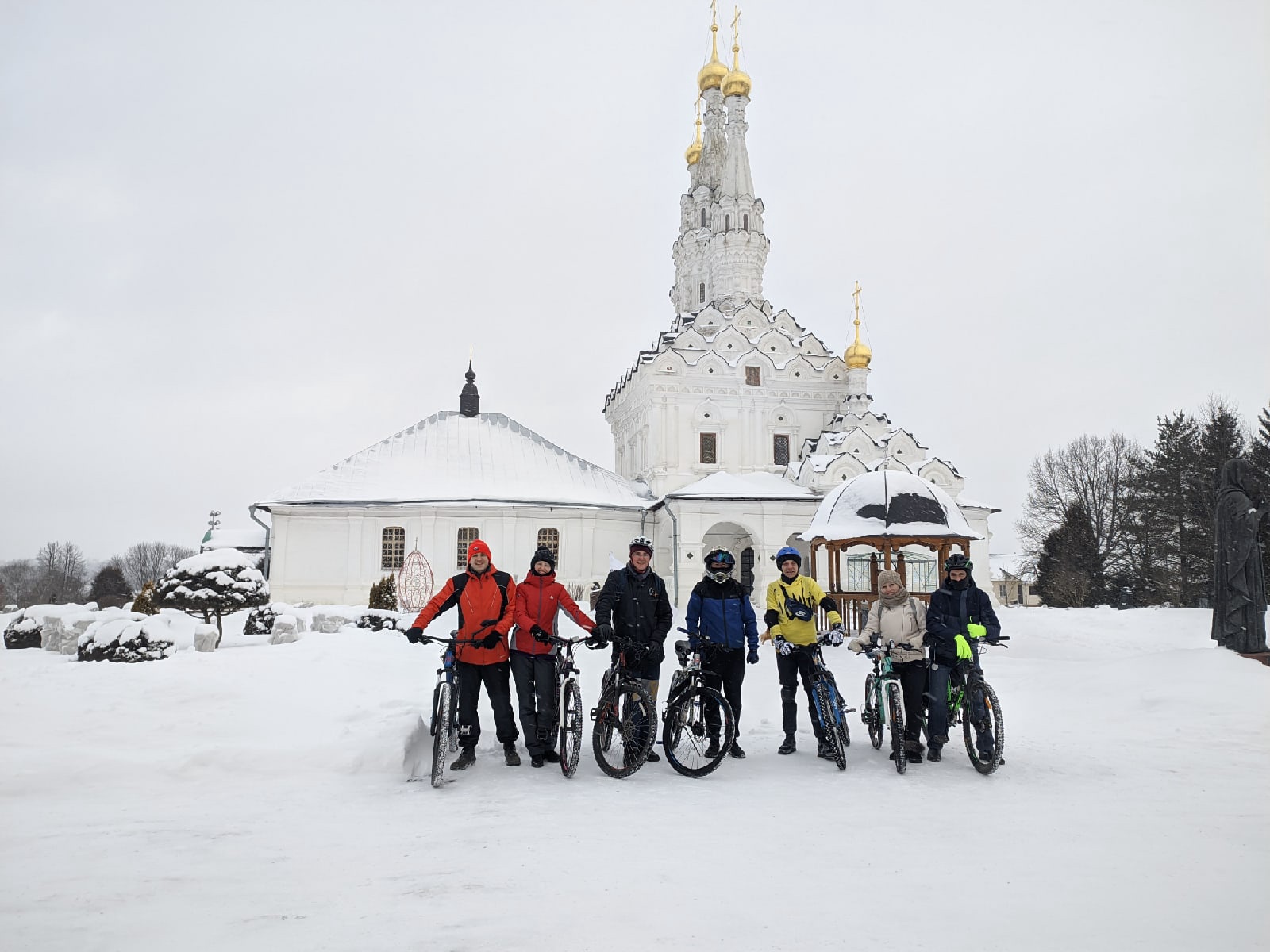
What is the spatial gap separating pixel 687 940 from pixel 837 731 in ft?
12.5

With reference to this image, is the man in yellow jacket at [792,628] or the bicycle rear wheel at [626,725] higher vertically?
the man in yellow jacket at [792,628]

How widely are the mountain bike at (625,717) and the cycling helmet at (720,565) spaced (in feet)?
3.41

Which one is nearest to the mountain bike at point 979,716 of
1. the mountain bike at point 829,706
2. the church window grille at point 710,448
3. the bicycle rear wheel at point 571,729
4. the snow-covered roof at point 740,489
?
the mountain bike at point 829,706

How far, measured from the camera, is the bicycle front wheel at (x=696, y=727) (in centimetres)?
689

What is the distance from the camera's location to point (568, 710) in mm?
6855

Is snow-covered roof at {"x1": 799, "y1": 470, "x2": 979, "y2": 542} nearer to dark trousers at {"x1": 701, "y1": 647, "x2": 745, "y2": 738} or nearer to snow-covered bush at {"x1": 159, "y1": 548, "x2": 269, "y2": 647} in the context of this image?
dark trousers at {"x1": 701, "y1": 647, "x2": 745, "y2": 738}

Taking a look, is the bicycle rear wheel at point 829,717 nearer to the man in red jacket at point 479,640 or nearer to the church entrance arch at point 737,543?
the man in red jacket at point 479,640

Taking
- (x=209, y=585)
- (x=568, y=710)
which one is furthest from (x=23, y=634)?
(x=568, y=710)

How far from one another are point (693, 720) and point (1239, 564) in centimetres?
874

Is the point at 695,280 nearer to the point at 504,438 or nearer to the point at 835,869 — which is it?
the point at 504,438

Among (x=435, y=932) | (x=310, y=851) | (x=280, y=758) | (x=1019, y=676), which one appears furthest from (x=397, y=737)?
(x=1019, y=676)

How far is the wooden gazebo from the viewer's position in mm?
17969

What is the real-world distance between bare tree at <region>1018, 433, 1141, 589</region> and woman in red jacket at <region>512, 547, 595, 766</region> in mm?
38333

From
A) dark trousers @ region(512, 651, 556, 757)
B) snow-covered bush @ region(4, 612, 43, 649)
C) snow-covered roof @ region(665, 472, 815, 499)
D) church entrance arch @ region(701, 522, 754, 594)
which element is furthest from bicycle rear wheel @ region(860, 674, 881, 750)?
church entrance arch @ region(701, 522, 754, 594)
